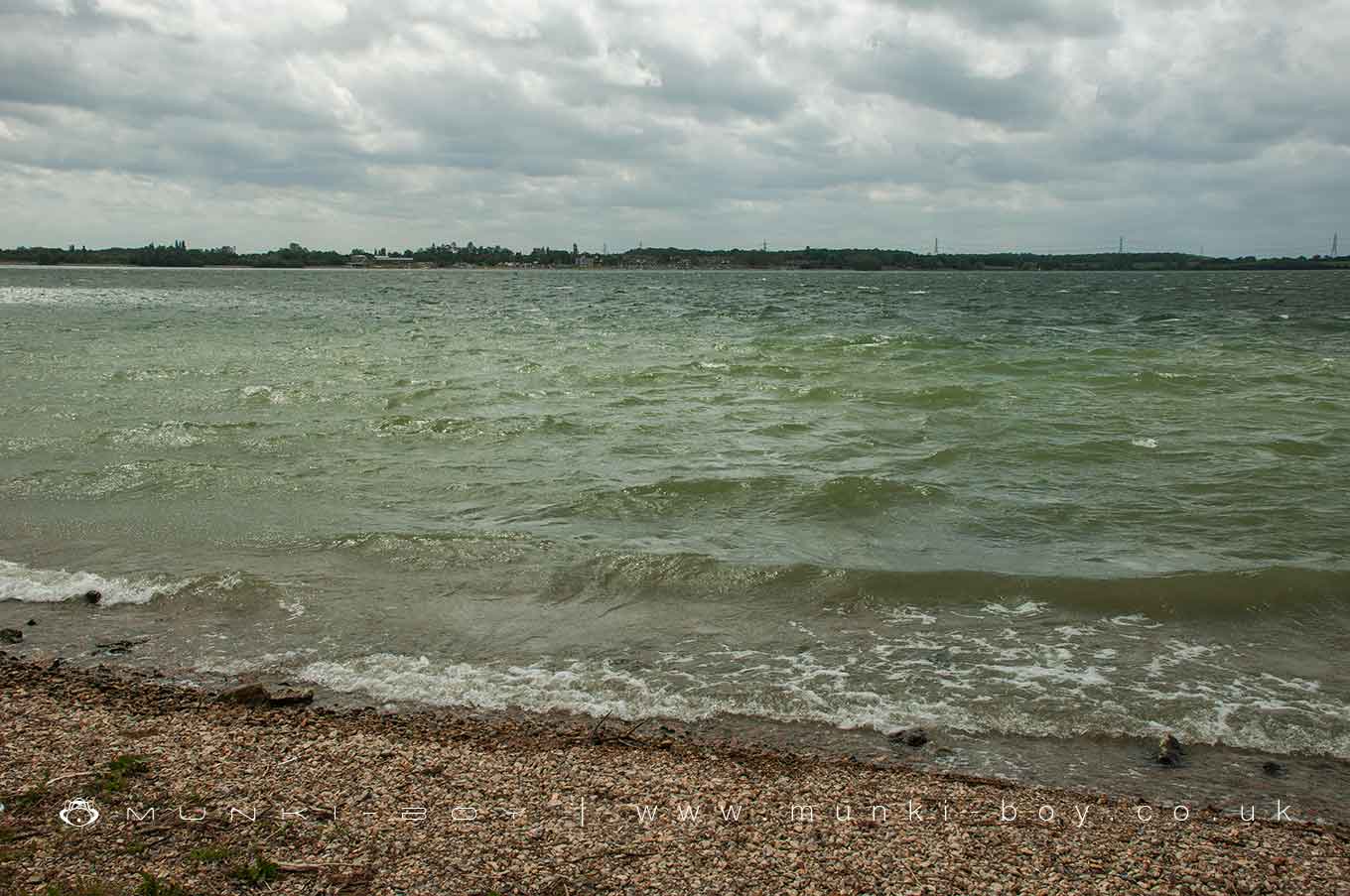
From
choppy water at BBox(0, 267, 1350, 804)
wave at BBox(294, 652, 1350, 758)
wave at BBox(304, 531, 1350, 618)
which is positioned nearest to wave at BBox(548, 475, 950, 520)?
choppy water at BBox(0, 267, 1350, 804)

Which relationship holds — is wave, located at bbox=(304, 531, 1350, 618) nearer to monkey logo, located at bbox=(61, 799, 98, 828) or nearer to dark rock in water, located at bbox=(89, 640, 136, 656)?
dark rock in water, located at bbox=(89, 640, 136, 656)

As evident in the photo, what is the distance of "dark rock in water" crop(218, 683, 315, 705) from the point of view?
18.7 ft

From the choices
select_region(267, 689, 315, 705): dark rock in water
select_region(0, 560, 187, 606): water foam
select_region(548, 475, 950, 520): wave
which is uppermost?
select_region(548, 475, 950, 520): wave

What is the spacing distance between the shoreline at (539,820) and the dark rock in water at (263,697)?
0.16 metres

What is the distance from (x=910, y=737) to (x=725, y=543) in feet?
13.0

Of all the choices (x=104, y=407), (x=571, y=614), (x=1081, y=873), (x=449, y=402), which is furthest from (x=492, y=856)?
(x=104, y=407)

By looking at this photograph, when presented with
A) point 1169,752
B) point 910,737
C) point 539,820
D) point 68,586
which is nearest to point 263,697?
point 539,820

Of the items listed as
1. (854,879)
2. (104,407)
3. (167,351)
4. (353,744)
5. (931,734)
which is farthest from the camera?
(167,351)

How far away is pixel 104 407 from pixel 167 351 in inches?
516

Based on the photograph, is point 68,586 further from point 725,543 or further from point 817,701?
point 817,701

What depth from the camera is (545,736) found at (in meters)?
5.38

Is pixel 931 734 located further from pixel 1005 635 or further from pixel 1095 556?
pixel 1095 556

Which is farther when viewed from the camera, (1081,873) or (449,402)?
(449,402)

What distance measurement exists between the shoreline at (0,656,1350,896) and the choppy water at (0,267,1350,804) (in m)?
0.84
